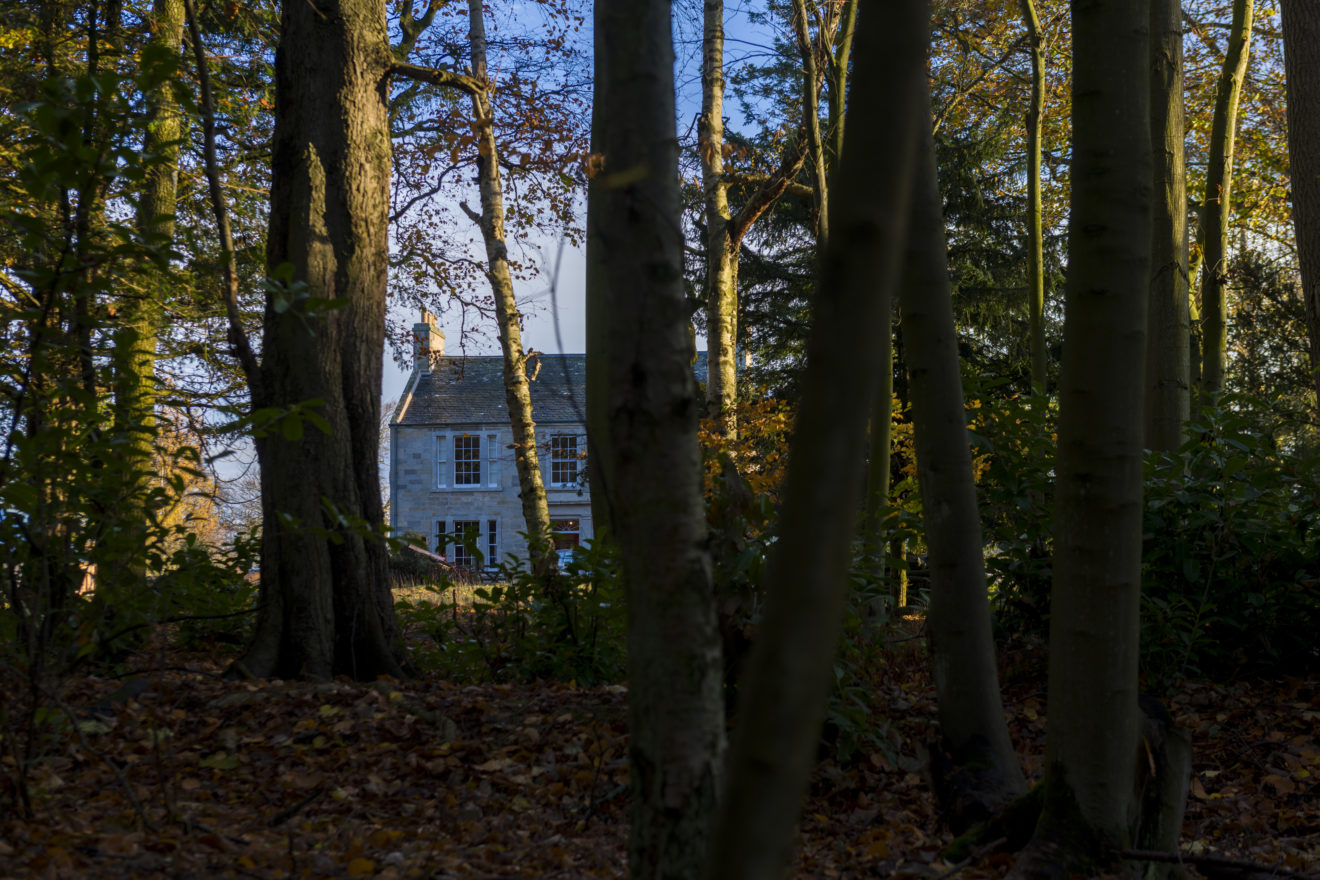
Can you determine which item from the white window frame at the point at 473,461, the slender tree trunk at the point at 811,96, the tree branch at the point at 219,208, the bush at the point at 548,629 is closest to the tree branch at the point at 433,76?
the tree branch at the point at 219,208

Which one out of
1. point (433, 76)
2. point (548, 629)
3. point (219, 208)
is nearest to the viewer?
point (219, 208)

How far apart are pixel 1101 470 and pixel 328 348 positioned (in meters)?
4.17

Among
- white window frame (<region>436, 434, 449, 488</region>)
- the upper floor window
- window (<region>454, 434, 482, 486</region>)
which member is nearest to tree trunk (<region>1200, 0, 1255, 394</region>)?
the upper floor window

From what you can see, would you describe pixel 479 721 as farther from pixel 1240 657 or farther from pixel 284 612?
pixel 1240 657

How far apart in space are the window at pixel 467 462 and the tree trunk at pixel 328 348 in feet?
88.0

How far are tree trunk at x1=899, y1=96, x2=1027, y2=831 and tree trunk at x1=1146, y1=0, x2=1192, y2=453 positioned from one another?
4.76 meters

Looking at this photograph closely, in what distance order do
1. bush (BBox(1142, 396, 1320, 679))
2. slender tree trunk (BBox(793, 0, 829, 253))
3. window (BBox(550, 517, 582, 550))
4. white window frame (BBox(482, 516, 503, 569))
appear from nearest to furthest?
bush (BBox(1142, 396, 1320, 679))
window (BBox(550, 517, 582, 550))
slender tree trunk (BBox(793, 0, 829, 253))
white window frame (BBox(482, 516, 503, 569))

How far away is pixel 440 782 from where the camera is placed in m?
3.67

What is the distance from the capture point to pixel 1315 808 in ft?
12.0

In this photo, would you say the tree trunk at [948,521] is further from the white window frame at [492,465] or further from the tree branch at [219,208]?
the white window frame at [492,465]

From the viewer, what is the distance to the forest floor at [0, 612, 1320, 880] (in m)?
2.61

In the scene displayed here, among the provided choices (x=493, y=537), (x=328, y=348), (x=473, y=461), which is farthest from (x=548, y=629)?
(x=473, y=461)

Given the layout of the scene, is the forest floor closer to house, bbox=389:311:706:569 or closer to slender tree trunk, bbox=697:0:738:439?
slender tree trunk, bbox=697:0:738:439

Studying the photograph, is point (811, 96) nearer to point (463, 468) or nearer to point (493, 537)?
point (493, 537)
